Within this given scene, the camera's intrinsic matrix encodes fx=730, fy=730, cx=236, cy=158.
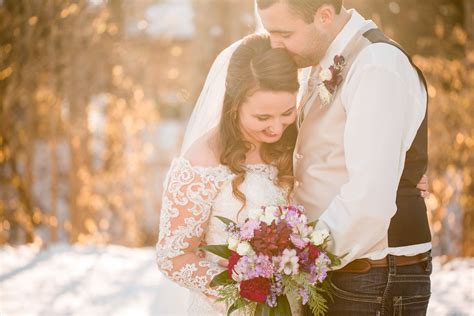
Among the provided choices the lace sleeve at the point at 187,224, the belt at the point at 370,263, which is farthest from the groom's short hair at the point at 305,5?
the belt at the point at 370,263

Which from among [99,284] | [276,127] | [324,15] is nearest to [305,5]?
[324,15]

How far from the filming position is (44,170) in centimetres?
1038

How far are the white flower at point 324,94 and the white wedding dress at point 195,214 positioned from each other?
0.45 m

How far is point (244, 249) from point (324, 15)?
943mm

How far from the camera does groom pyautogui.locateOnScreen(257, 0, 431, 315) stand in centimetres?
243

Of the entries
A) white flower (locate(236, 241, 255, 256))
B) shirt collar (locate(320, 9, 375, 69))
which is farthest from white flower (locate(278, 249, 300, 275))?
shirt collar (locate(320, 9, 375, 69))

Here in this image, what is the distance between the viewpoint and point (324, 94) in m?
2.65

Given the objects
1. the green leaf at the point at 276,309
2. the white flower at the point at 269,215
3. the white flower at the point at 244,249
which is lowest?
the green leaf at the point at 276,309

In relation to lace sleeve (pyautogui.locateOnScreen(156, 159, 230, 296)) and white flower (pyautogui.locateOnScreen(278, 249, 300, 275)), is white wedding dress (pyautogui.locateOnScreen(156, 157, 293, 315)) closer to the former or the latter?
lace sleeve (pyautogui.locateOnScreen(156, 159, 230, 296))

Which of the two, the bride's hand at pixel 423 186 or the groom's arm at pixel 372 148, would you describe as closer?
the groom's arm at pixel 372 148

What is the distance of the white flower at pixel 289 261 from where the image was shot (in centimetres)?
240

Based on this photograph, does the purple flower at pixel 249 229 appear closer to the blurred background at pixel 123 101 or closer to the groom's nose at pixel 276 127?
the groom's nose at pixel 276 127

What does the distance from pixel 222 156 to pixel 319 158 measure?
0.41m

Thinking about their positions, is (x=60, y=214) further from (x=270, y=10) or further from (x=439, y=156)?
(x=270, y=10)
